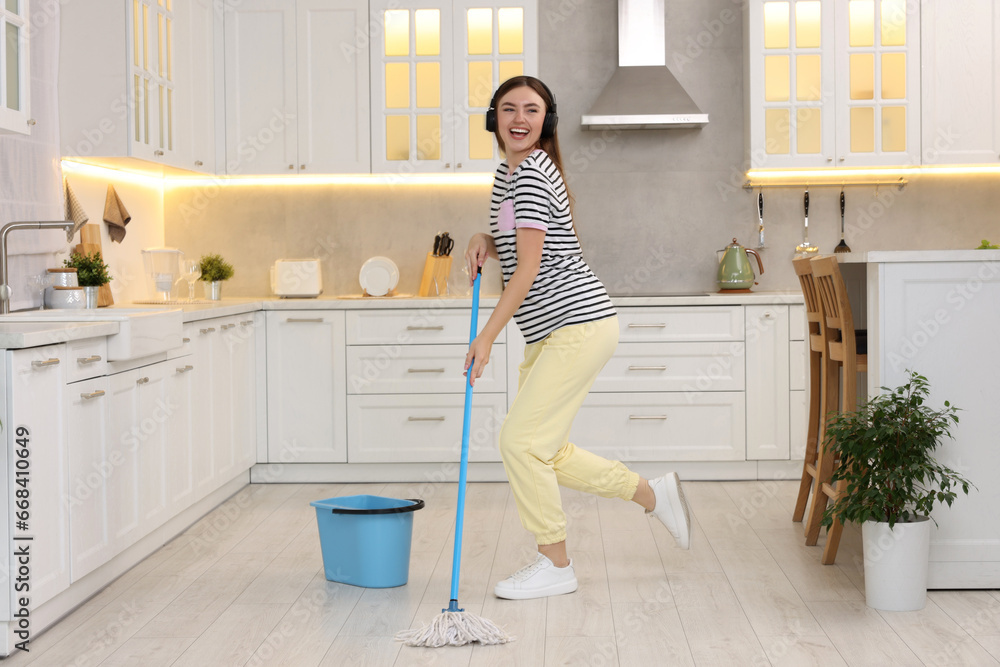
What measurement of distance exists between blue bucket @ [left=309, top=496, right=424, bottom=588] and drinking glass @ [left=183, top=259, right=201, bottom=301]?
1.87 meters

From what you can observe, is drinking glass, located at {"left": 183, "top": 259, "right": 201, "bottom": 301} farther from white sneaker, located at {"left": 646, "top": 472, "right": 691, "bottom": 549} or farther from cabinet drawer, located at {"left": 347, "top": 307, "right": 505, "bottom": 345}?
white sneaker, located at {"left": 646, "top": 472, "right": 691, "bottom": 549}

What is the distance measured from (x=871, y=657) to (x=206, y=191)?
371 centimetres

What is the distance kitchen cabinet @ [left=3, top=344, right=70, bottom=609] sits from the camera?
2.24 meters

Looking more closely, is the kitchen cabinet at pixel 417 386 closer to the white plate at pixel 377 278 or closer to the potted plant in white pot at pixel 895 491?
the white plate at pixel 377 278

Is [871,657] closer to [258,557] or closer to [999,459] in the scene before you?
[999,459]

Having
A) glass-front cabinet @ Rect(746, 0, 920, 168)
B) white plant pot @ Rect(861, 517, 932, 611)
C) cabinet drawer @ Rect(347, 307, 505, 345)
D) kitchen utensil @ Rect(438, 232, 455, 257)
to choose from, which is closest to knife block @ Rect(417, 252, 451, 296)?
kitchen utensil @ Rect(438, 232, 455, 257)

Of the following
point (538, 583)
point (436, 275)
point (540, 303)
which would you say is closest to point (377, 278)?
point (436, 275)

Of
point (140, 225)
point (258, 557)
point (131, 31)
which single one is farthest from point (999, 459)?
point (140, 225)

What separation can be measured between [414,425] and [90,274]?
145 centimetres

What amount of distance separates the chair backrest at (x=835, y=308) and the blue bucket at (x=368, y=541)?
4.29 feet

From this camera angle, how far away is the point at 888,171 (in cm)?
464

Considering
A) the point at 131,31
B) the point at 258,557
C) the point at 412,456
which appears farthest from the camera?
the point at 412,456

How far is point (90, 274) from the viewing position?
339 cm

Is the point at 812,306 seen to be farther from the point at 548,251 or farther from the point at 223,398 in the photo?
the point at 223,398
